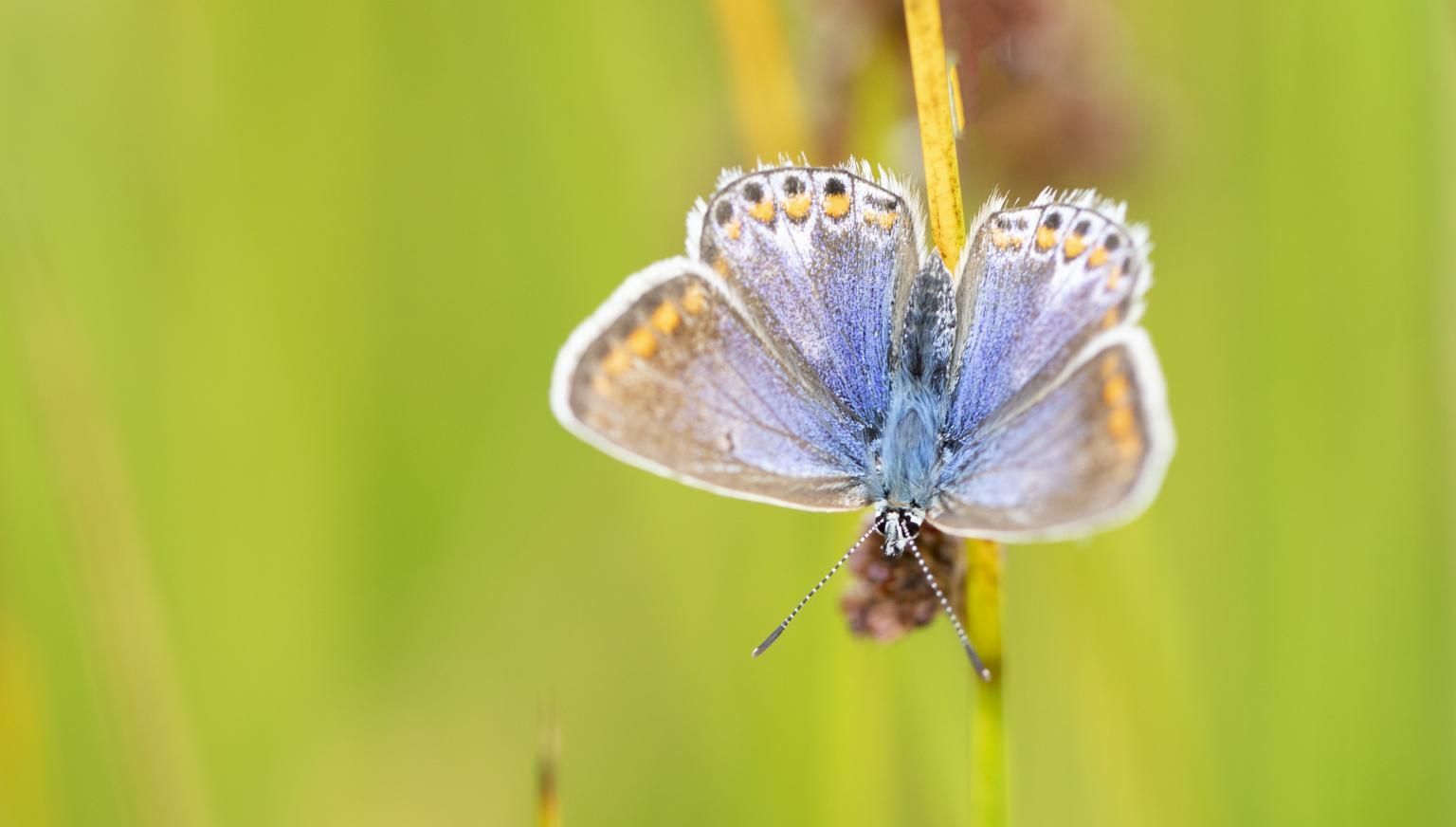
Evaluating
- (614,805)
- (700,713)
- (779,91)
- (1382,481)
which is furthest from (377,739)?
(1382,481)

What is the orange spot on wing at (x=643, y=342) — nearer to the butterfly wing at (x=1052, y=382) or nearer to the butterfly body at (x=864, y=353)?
the butterfly body at (x=864, y=353)

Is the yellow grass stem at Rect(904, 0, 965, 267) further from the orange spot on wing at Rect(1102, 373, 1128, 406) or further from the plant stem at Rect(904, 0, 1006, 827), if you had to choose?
the orange spot on wing at Rect(1102, 373, 1128, 406)

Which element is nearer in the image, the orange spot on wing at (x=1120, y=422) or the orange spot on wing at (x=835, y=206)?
the orange spot on wing at (x=1120, y=422)

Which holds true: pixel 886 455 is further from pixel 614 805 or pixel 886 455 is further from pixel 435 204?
pixel 435 204

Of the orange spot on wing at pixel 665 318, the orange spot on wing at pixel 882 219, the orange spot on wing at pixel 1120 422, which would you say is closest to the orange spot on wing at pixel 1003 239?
the orange spot on wing at pixel 882 219

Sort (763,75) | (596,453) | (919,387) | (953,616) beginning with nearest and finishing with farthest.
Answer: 1. (953,616)
2. (919,387)
3. (763,75)
4. (596,453)

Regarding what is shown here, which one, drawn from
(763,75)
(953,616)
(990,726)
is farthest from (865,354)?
(990,726)

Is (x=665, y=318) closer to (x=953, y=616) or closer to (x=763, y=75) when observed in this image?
(x=763, y=75)
